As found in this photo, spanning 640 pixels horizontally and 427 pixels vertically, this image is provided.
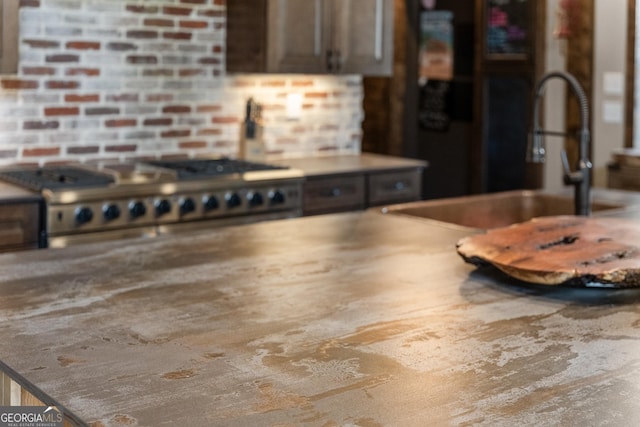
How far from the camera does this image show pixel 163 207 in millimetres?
4355

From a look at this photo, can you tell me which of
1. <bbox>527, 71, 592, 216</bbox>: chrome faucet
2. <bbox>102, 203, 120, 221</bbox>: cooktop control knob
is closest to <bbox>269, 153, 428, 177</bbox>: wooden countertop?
<bbox>102, 203, 120, 221</bbox>: cooktop control knob

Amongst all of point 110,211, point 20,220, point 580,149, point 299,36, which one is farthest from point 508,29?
point 20,220

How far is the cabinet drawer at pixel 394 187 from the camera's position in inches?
206

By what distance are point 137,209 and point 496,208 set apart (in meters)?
1.56

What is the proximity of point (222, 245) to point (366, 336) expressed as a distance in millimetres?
999

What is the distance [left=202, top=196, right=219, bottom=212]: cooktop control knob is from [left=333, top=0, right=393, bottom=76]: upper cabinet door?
4.16 feet

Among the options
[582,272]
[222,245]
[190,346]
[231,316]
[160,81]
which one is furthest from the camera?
[160,81]

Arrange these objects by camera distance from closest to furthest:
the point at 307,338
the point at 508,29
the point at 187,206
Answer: the point at 307,338 → the point at 187,206 → the point at 508,29

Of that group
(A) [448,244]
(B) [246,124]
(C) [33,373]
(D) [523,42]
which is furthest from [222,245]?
(D) [523,42]

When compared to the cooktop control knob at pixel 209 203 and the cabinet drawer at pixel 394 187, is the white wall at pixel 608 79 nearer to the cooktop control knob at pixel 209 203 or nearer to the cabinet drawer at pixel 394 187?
the cabinet drawer at pixel 394 187

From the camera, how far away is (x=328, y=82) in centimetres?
580

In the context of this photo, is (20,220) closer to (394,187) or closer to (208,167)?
(208,167)

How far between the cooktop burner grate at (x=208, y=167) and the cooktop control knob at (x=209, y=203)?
0.11 m

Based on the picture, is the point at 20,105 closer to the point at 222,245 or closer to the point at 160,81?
the point at 160,81
